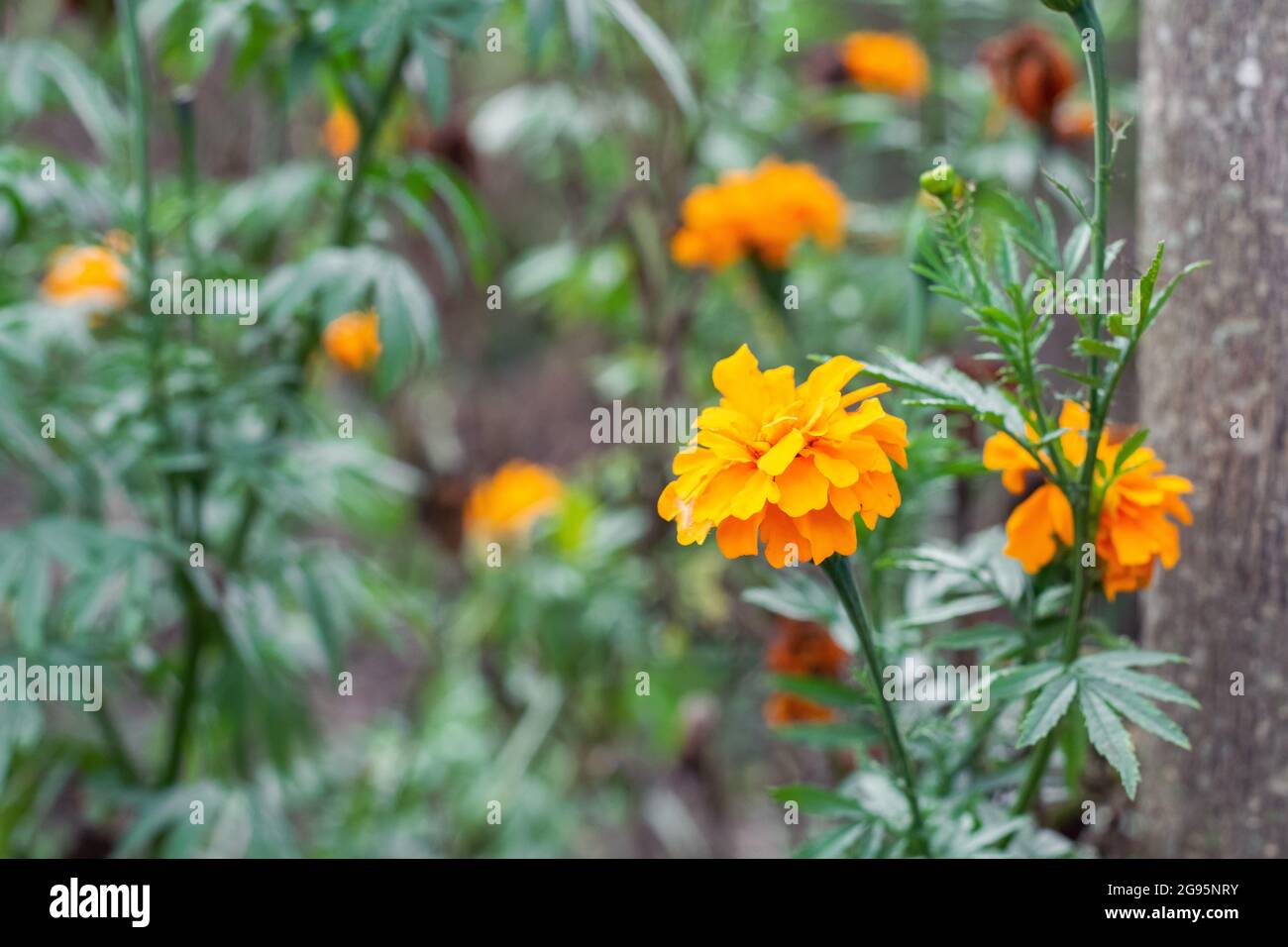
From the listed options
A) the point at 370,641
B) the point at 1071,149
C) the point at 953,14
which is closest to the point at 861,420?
the point at 1071,149

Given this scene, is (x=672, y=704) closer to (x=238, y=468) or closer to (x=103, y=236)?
(x=238, y=468)

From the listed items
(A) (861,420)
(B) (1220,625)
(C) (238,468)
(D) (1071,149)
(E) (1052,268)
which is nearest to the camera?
(A) (861,420)

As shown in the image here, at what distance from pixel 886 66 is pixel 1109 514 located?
45.6 inches

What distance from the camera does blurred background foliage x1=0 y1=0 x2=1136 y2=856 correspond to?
106 centimetres

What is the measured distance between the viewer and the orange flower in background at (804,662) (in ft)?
3.94

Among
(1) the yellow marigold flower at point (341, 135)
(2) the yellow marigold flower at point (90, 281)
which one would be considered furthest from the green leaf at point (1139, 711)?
(1) the yellow marigold flower at point (341, 135)

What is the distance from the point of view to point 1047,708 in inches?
28.2

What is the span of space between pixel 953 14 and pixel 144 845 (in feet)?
5.47

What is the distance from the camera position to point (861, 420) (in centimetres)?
67
